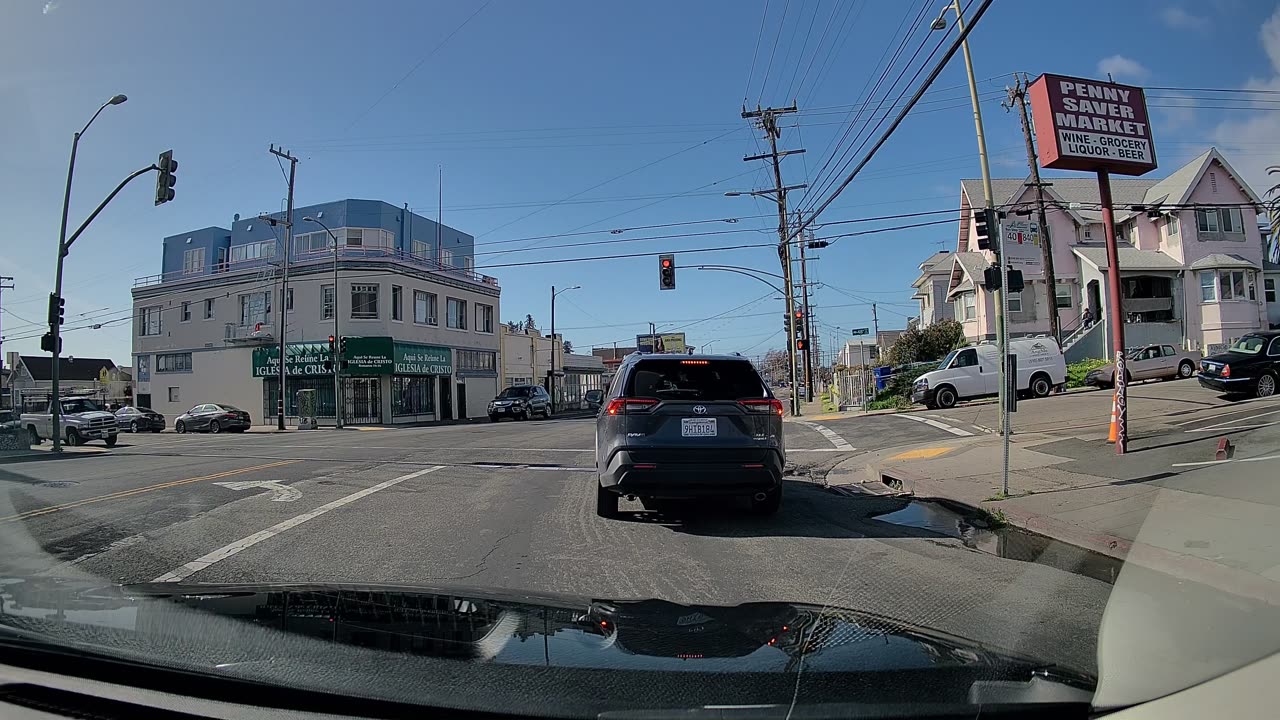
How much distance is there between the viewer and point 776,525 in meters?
7.28

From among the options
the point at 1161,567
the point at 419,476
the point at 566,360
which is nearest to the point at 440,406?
the point at 566,360

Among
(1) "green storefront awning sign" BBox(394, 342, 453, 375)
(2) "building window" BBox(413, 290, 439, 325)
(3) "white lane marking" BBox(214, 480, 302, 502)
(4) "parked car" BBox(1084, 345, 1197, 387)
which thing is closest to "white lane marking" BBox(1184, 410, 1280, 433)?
(4) "parked car" BBox(1084, 345, 1197, 387)

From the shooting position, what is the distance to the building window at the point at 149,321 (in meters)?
43.8

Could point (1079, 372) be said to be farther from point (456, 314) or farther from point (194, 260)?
point (194, 260)

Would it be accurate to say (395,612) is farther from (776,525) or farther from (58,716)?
(776,525)

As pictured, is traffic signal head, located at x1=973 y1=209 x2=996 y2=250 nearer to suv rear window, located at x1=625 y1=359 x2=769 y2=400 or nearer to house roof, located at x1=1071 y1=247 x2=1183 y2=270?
suv rear window, located at x1=625 y1=359 x2=769 y2=400

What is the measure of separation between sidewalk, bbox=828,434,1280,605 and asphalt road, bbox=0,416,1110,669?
88cm

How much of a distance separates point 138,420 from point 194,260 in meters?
14.2

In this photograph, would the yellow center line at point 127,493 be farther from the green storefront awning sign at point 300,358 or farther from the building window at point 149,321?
the building window at point 149,321

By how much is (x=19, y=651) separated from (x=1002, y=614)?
16.4ft

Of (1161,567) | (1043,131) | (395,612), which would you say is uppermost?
(1043,131)

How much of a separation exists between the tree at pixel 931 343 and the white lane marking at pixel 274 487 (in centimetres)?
3142

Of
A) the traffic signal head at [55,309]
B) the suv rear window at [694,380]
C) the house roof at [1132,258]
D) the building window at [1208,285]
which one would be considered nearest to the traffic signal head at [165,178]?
the traffic signal head at [55,309]

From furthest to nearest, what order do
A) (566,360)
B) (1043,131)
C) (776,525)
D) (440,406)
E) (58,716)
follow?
(566,360)
(440,406)
(1043,131)
(776,525)
(58,716)
